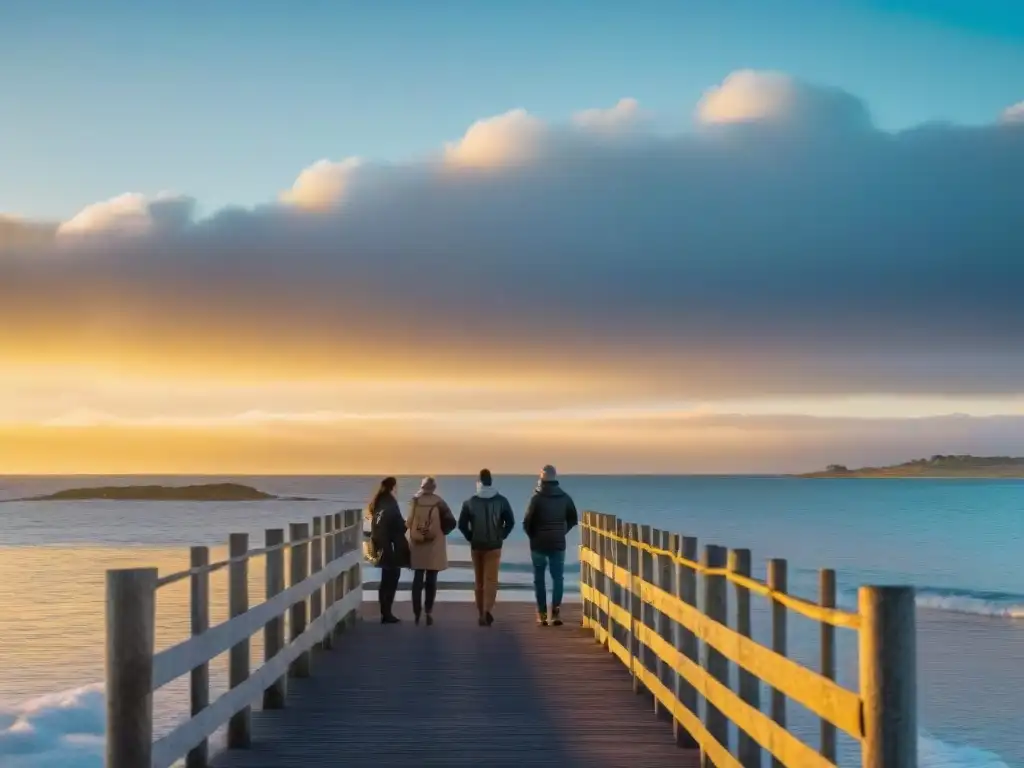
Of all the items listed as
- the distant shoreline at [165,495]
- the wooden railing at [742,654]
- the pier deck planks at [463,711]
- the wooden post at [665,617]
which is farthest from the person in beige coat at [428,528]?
the distant shoreline at [165,495]

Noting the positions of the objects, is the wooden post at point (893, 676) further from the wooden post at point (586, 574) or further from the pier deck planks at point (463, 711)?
the wooden post at point (586, 574)

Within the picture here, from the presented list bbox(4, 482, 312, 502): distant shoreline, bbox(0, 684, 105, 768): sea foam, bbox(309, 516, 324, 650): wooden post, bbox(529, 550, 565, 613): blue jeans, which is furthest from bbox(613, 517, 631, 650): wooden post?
bbox(4, 482, 312, 502): distant shoreline

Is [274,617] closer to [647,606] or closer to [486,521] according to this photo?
[647,606]

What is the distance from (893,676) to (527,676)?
872 cm

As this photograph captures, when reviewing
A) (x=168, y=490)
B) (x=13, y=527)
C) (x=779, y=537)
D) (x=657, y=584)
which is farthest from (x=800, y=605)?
(x=168, y=490)

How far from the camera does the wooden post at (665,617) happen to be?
1050cm

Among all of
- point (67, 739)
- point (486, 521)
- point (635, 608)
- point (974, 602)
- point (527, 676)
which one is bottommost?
point (974, 602)

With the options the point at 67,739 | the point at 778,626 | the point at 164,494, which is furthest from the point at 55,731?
the point at 164,494

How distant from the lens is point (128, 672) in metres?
6.57

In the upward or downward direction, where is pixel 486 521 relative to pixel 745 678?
upward

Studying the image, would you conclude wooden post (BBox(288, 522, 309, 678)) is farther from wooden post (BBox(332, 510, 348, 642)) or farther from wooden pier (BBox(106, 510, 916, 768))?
wooden post (BBox(332, 510, 348, 642))

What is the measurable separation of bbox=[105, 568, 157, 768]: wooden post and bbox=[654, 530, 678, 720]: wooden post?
4.68 m

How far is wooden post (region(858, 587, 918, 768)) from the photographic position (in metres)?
4.76

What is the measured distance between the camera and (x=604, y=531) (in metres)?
15.3
